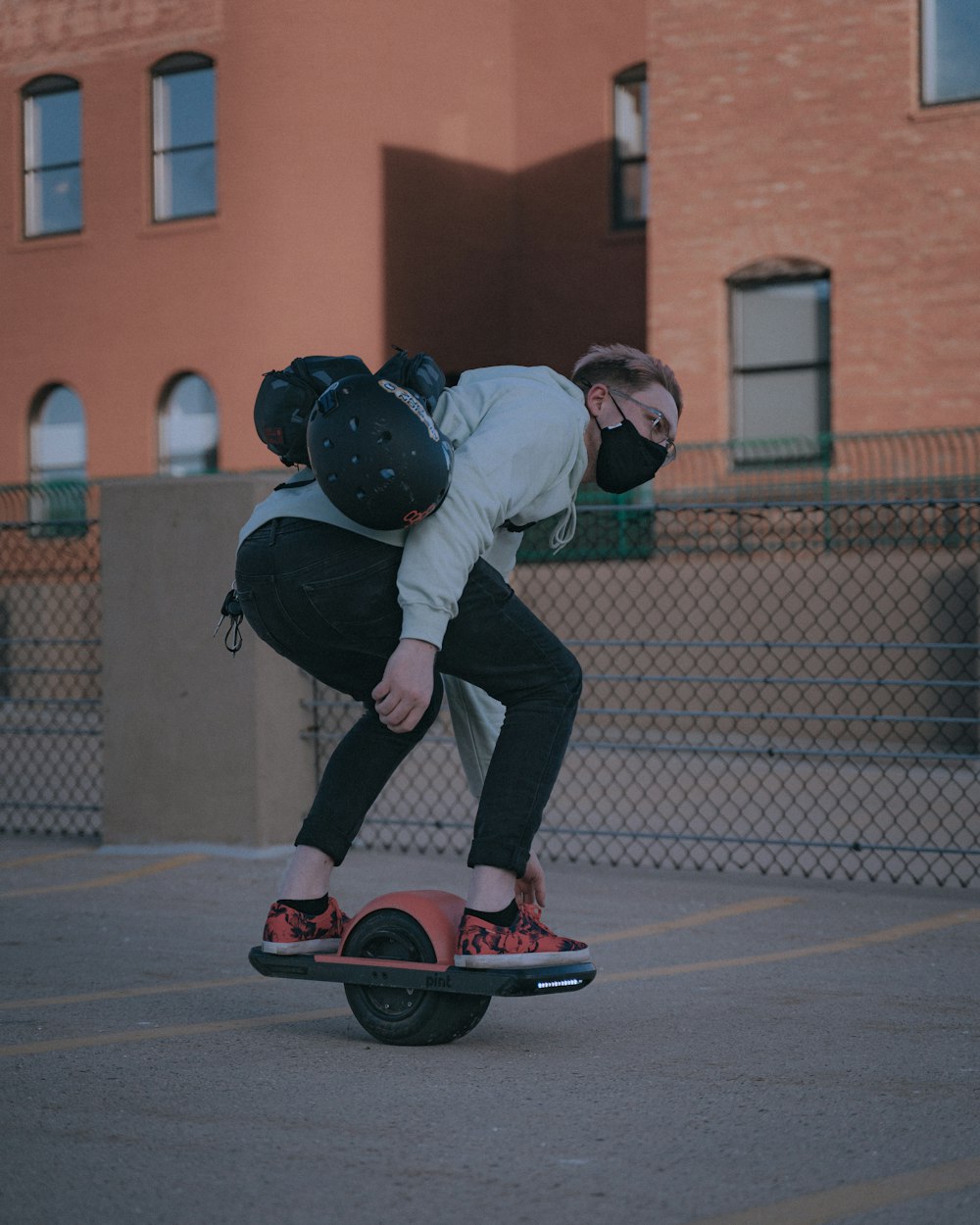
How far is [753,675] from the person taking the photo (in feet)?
52.7

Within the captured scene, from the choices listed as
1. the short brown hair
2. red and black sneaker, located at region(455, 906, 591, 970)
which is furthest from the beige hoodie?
red and black sneaker, located at region(455, 906, 591, 970)

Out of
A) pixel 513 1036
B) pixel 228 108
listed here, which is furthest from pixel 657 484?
pixel 513 1036

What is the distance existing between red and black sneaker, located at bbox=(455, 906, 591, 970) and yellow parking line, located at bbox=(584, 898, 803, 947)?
189cm

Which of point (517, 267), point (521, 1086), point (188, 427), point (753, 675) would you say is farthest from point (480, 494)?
point (517, 267)

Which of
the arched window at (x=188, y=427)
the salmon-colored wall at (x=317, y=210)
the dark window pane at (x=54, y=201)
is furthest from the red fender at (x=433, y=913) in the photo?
the dark window pane at (x=54, y=201)

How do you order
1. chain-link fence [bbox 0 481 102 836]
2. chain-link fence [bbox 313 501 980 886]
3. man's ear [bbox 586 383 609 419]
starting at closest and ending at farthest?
man's ear [bbox 586 383 609 419]
chain-link fence [bbox 313 501 980 886]
chain-link fence [bbox 0 481 102 836]

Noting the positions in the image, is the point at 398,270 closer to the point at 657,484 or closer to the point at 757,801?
the point at 657,484

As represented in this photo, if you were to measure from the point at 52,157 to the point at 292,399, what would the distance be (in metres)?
22.0

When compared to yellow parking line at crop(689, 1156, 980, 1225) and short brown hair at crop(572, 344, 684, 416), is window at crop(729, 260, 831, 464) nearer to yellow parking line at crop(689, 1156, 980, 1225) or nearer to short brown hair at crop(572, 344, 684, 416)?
short brown hair at crop(572, 344, 684, 416)

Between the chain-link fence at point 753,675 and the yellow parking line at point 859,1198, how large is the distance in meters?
5.57

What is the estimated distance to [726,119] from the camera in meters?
18.5

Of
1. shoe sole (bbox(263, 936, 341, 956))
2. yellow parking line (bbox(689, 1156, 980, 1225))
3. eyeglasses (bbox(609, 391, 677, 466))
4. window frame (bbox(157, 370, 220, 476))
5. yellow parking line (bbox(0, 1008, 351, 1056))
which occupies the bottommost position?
yellow parking line (bbox(0, 1008, 351, 1056))

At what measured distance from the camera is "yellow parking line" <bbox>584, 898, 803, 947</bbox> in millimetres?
6301

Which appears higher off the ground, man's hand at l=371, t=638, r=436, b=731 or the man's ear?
the man's ear
